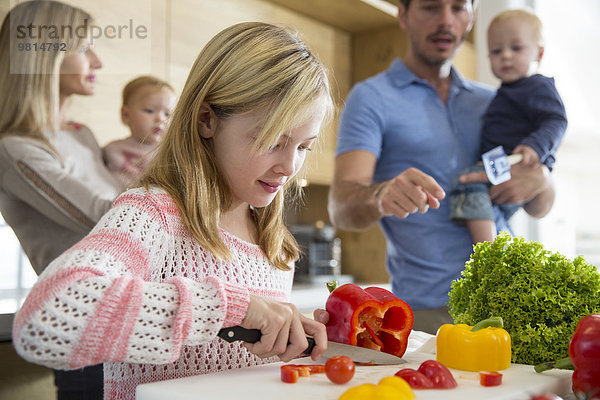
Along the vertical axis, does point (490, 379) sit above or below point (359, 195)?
below

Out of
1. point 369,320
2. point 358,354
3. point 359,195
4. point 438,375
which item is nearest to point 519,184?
point 359,195

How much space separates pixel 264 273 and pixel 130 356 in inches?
16.2

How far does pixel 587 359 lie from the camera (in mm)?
688

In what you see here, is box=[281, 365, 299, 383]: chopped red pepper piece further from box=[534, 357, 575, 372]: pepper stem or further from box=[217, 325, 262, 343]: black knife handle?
box=[534, 357, 575, 372]: pepper stem

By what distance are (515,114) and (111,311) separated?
5.19 ft

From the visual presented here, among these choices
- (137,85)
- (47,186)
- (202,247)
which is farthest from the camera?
(137,85)

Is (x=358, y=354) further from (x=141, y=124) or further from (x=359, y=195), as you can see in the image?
(x=141, y=124)

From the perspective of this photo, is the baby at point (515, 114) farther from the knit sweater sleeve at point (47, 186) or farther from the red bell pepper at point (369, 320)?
the knit sweater sleeve at point (47, 186)

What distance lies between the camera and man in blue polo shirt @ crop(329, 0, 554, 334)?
1765 mm

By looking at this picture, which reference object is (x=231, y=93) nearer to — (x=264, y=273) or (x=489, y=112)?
A: (x=264, y=273)

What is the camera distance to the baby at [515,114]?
1.73 metres

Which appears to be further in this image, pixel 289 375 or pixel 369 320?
pixel 369 320

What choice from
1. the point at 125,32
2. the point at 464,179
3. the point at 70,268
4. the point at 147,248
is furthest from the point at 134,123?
the point at 70,268

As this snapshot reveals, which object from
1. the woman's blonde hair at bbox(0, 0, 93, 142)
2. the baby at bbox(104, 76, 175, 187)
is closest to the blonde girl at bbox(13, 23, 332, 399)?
the woman's blonde hair at bbox(0, 0, 93, 142)
